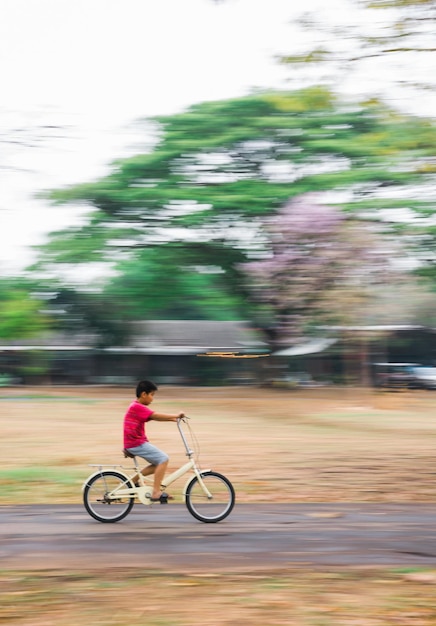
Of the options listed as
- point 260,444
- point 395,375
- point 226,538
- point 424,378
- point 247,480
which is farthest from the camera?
point 395,375

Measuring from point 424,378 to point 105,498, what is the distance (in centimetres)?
3416

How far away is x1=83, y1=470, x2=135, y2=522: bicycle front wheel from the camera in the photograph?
8.86 m

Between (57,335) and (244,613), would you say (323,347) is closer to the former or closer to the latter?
(57,335)

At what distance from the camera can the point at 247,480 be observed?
12398 millimetres

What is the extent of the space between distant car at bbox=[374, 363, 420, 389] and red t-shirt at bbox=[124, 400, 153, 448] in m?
33.2

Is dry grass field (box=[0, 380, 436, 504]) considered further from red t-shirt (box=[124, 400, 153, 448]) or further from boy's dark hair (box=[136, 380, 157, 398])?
boy's dark hair (box=[136, 380, 157, 398])

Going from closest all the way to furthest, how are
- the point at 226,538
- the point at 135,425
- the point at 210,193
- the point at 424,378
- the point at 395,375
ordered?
the point at 226,538 → the point at 135,425 → the point at 210,193 → the point at 424,378 → the point at 395,375

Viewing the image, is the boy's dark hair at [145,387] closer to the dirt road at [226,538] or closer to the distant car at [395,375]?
the dirt road at [226,538]

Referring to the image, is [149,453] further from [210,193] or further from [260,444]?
[210,193]

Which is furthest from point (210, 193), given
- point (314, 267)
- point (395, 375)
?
point (395, 375)

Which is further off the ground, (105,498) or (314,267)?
(314,267)

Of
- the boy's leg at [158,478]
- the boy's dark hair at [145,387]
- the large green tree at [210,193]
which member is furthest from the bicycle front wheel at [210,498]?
the large green tree at [210,193]

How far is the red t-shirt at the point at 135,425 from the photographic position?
8.72 m

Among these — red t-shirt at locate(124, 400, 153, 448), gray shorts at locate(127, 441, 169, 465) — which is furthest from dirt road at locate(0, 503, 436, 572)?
red t-shirt at locate(124, 400, 153, 448)
